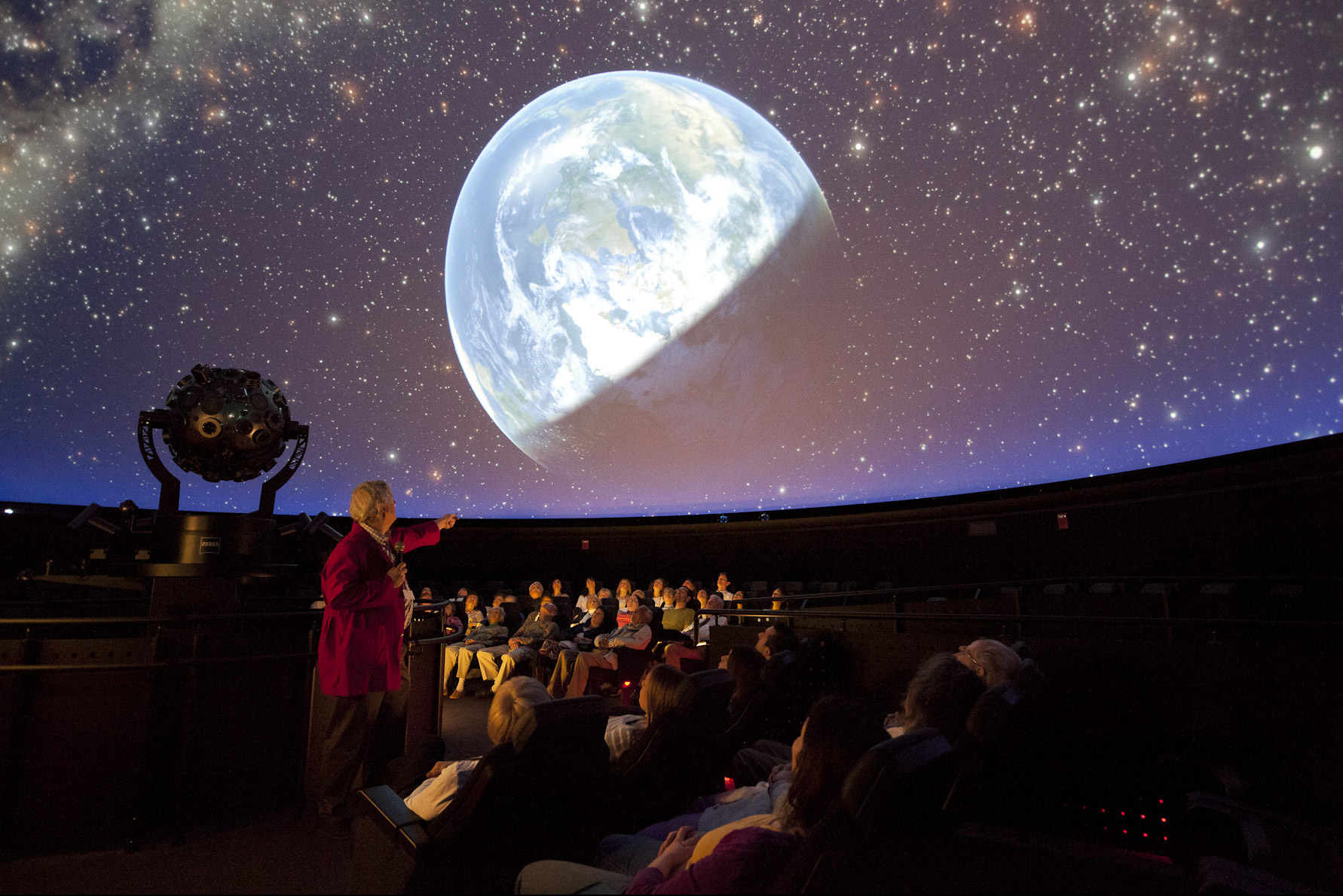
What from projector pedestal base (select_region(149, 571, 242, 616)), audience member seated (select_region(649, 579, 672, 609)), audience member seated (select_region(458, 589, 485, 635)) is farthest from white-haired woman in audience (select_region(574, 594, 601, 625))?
projector pedestal base (select_region(149, 571, 242, 616))

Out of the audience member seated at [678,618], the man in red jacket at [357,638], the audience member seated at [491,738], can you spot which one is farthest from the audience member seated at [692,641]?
the audience member seated at [491,738]

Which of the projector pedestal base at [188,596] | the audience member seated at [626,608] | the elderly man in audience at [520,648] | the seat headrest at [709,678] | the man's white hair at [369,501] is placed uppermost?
the man's white hair at [369,501]

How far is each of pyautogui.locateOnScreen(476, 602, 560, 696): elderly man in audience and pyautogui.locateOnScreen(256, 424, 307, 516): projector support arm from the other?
3553 millimetres

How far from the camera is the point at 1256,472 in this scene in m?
7.48

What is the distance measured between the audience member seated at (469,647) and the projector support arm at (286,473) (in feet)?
11.5

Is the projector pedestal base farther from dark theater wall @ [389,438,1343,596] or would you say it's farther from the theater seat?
dark theater wall @ [389,438,1343,596]

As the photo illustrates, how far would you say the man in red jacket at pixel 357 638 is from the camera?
3250 mm

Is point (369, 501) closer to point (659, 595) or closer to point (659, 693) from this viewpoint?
point (659, 693)

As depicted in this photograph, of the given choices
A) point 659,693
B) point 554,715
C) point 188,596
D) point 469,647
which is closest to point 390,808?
point 554,715

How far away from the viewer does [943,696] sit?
2.48 metres

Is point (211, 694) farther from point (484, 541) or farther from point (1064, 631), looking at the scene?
point (484, 541)

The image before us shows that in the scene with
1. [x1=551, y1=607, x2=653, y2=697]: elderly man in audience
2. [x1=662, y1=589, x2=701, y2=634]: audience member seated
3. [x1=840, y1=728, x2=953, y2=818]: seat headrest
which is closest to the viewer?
[x1=840, y1=728, x2=953, y2=818]: seat headrest

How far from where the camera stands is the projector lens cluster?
4.16m

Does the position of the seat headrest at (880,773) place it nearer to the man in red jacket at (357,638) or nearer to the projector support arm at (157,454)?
the man in red jacket at (357,638)
